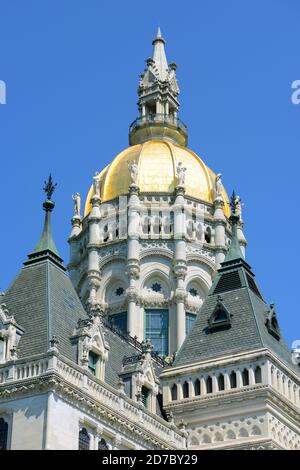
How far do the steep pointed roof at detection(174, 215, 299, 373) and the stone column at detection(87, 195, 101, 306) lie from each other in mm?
21000

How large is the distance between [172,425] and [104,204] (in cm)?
3954

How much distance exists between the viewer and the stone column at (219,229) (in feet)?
311

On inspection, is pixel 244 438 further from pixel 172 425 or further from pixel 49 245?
pixel 49 245

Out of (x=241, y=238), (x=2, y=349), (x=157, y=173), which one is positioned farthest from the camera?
(x=241, y=238)

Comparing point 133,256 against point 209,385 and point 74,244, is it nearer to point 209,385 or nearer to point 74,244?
point 74,244

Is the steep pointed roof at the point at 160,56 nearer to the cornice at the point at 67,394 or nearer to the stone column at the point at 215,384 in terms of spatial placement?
the stone column at the point at 215,384

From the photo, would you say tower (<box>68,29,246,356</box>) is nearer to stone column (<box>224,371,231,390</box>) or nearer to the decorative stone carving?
the decorative stone carving

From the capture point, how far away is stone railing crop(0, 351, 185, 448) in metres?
51.5

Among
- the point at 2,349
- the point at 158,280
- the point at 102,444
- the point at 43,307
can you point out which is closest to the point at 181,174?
the point at 158,280

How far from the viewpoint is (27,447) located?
4991 centimetres

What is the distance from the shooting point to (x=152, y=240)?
9388cm

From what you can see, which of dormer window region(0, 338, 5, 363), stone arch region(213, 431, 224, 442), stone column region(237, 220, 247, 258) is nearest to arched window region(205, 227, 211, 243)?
stone column region(237, 220, 247, 258)

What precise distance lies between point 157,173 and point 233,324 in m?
33.2

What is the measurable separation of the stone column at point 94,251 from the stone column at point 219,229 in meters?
10.1
